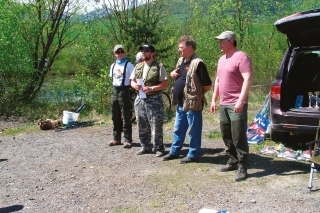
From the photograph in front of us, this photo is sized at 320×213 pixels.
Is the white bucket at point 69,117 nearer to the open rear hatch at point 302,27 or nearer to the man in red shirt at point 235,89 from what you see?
the man in red shirt at point 235,89

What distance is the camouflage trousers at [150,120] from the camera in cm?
604

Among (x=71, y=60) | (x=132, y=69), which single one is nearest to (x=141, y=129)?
(x=132, y=69)

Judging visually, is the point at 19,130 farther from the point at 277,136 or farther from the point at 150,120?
the point at 277,136

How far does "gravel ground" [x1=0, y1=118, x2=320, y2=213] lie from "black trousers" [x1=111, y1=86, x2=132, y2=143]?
1.03 feet

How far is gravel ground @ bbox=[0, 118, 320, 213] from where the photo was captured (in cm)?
427

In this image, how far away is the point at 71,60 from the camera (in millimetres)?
15406

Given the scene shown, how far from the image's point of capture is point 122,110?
6.68m

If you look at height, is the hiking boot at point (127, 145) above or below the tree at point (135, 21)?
below

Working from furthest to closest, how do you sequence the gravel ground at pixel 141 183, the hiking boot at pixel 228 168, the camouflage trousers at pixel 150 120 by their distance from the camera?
the camouflage trousers at pixel 150 120, the hiking boot at pixel 228 168, the gravel ground at pixel 141 183

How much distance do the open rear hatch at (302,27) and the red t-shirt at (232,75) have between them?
1.05 m

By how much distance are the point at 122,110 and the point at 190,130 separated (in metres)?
1.50

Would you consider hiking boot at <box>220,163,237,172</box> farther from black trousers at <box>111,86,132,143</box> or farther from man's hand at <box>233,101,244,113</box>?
black trousers at <box>111,86,132,143</box>

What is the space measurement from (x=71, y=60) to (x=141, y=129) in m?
9.83

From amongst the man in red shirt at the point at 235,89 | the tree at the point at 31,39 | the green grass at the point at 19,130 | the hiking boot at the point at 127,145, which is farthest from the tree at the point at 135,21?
the man in red shirt at the point at 235,89
